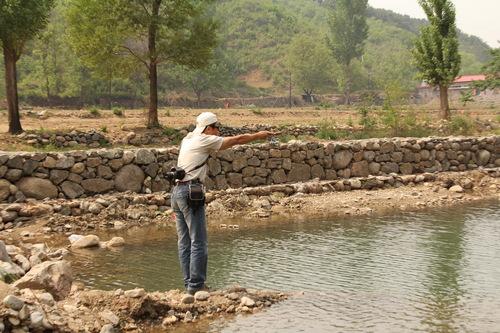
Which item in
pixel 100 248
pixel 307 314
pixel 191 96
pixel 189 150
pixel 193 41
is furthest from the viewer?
pixel 191 96

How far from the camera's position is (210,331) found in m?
7.05

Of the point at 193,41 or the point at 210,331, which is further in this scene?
the point at 193,41

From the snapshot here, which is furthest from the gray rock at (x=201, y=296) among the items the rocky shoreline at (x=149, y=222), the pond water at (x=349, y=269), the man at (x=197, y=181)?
the pond water at (x=349, y=269)

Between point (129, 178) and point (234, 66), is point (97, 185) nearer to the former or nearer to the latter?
point (129, 178)

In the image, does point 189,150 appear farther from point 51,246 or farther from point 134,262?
point 51,246

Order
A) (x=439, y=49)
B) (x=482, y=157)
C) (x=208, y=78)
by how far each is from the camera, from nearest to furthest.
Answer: (x=482, y=157) < (x=439, y=49) < (x=208, y=78)

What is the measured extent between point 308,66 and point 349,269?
6678 cm

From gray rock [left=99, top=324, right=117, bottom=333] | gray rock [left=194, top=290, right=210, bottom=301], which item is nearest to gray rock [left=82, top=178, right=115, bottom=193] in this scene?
gray rock [left=194, top=290, right=210, bottom=301]

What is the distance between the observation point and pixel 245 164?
1630 centimetres

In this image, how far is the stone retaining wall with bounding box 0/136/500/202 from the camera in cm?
1385

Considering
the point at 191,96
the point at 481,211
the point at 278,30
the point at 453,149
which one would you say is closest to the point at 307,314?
the point at 481,211

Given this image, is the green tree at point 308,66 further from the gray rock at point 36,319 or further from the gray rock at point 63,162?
the gray rock at point 36,319

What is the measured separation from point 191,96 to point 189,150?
58.7m

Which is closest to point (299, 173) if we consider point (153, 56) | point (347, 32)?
point (153, 56)
